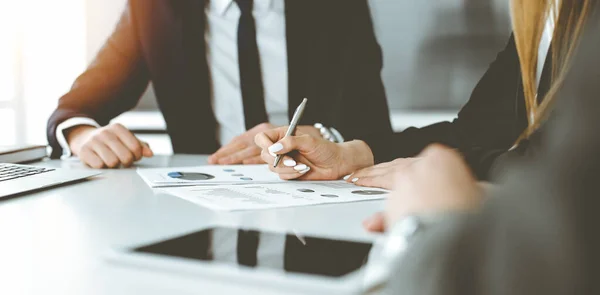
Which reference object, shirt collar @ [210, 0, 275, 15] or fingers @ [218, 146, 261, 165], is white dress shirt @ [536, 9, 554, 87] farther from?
shirt collar @ [210, 0, 275, 15]

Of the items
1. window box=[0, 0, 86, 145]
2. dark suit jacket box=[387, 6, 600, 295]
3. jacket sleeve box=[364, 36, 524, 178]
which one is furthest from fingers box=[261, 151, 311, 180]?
window box=[0, 0, 86, 145]

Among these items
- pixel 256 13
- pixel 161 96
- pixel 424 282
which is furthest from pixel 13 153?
pixel 424 282

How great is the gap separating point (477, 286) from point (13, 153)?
1.17 metres

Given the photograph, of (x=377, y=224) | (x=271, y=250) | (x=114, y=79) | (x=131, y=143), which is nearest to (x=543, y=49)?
(x=377, y=224)

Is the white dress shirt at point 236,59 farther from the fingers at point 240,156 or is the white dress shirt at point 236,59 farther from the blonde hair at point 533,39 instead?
the blonde hair at point 533,39

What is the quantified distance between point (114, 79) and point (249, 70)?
1.29 ft

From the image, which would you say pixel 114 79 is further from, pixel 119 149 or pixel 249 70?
pixel 119 149

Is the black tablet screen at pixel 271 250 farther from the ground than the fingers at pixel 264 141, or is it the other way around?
the black tablet screen at pixel 271 250

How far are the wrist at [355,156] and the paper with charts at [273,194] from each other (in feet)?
0.25

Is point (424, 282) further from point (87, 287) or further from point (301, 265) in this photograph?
point (87, 287)

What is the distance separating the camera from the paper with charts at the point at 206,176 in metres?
0.98

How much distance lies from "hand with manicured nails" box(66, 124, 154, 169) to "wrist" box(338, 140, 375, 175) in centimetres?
42

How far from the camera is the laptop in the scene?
894 millimetres

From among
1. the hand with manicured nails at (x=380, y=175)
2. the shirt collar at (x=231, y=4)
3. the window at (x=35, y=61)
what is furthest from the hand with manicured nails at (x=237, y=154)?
the window at (x=35, y=61)
